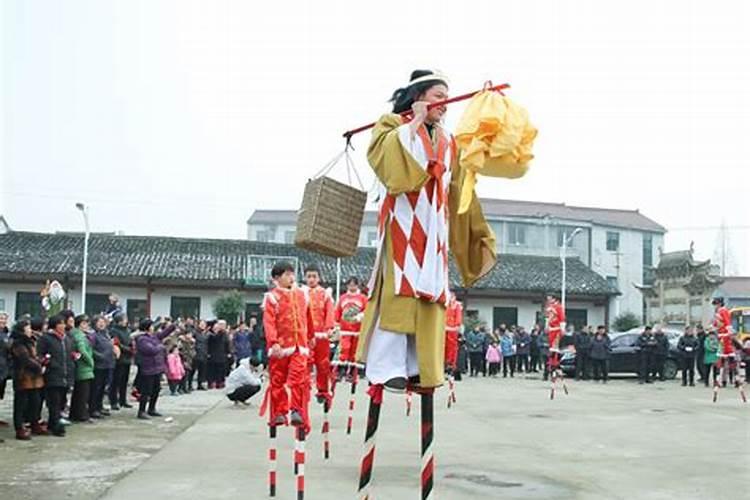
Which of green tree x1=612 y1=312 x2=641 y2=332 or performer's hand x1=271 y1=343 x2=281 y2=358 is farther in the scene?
green tree x1=612 y1=312 x2=641 y2=332

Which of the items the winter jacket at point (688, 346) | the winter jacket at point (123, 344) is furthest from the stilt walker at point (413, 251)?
the winter jacket at point (688, 346)

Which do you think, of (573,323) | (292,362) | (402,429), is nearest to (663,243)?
(573,323)

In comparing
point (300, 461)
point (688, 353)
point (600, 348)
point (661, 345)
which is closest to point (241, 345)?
point (600, 348)

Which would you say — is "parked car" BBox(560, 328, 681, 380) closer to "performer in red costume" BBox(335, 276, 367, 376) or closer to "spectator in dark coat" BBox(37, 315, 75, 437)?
"performer in red costume" BBox(335, 276, 367, 376)

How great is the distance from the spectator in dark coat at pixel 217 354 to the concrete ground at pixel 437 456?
5.15 metres

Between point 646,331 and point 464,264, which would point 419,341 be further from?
point 646,331

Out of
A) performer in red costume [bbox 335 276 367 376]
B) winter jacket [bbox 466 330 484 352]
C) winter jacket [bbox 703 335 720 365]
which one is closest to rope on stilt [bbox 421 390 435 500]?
performer in red costume [bbox 335 276 367 376]

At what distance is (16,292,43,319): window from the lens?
34.6 m

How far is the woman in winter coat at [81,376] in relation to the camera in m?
11.7

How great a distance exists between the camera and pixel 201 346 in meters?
19.0

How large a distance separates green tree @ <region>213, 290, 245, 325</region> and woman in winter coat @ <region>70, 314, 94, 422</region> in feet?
71.0

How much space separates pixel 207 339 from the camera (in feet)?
63.3

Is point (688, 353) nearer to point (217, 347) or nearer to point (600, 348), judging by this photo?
point (600, 348)

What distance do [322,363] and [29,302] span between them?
1167 inches
